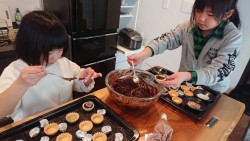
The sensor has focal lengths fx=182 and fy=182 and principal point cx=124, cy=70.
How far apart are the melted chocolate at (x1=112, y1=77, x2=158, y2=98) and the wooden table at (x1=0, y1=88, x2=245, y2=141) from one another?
63 mm

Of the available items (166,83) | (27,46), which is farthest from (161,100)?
(27,46)

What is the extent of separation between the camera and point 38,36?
2.67ft

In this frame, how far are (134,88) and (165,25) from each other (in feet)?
5.69

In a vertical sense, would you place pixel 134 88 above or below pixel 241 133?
above

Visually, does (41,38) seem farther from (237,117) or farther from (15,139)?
(237,117)

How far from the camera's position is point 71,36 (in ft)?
6.01

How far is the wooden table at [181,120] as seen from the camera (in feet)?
2.48

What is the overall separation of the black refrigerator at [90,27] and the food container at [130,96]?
1.03m

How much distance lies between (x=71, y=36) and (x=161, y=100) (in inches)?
49.4

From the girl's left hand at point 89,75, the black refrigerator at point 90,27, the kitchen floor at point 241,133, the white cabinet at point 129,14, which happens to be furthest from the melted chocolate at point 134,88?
the white cabinet at point 129,14

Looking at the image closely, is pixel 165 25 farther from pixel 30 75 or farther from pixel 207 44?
pixel 30 75

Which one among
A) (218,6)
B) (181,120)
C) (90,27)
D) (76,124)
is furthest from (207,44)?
(90,27)

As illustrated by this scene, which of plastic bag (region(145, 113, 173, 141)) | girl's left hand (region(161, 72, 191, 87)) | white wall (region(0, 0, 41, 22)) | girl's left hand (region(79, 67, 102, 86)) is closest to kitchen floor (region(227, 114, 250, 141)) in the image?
girl's left hand (region(161, 72, 191, 87))

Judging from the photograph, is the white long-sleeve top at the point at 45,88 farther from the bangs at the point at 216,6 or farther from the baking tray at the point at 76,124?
the bangs at the point at 216,6
